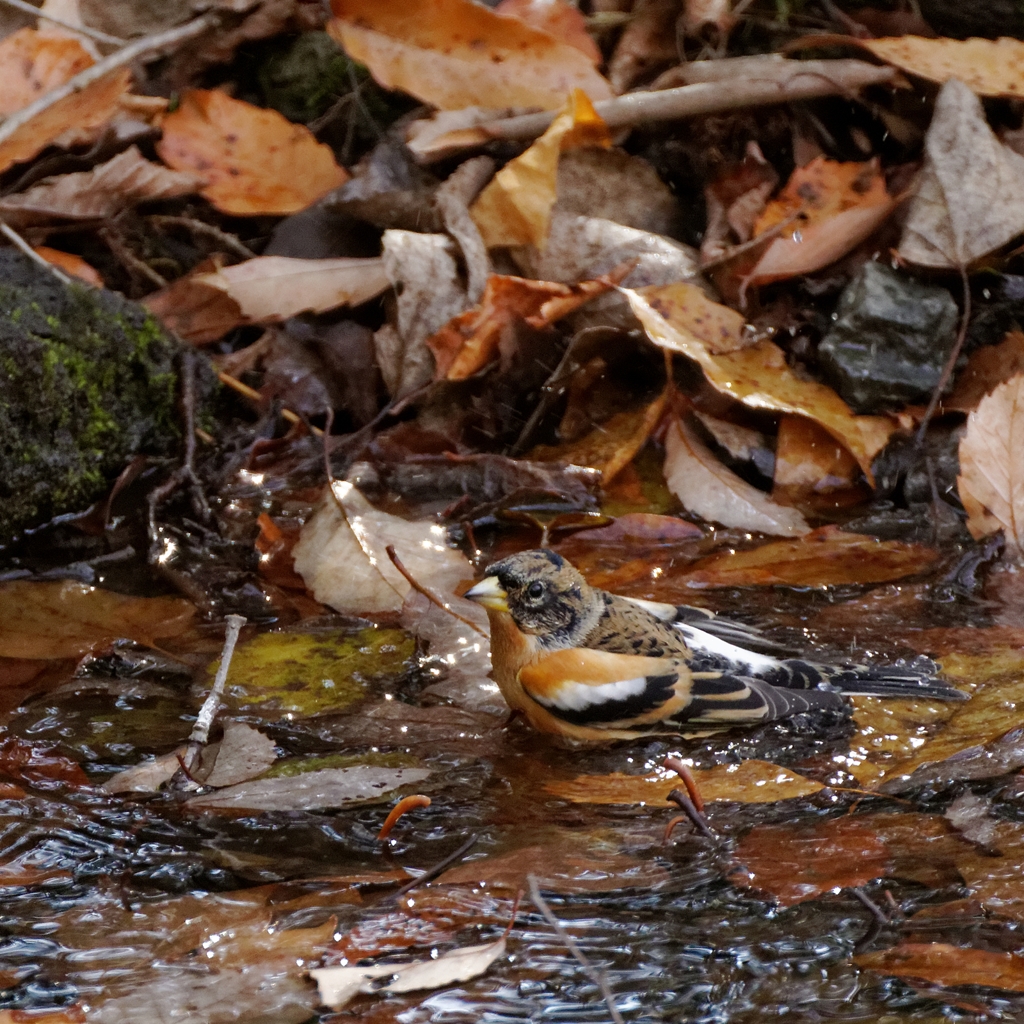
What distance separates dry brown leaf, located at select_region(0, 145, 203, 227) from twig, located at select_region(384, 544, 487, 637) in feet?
8.81

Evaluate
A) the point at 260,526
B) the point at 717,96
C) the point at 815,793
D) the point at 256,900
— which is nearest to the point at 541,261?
the point at 717,96

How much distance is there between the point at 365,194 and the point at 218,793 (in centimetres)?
367

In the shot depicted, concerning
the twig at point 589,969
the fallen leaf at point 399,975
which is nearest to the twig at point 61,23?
the fallen leaf at point 399,975

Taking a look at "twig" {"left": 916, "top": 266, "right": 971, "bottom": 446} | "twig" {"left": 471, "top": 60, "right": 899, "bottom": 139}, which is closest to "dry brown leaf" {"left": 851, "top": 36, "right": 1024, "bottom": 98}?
"twig" {"left": 471, "top": 60, "right": 899, "bottom": 139}

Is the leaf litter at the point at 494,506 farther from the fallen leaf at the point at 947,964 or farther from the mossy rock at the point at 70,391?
the mossy rock at the point at 70,391

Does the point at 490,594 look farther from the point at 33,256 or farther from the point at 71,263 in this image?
the point at 71,263

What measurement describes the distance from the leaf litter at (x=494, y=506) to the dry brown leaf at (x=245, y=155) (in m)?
0.02

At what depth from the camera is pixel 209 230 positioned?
251 inches

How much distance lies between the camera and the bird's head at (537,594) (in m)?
4.37

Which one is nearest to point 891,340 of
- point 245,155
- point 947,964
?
point 245,155

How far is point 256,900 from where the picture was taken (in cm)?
296

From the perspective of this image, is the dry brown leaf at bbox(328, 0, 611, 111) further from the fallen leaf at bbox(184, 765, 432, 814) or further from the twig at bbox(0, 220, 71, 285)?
the fallen leaf at bbox(184, 765, 432, 814)

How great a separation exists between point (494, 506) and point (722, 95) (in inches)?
105

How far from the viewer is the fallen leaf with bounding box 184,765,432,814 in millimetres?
3396
